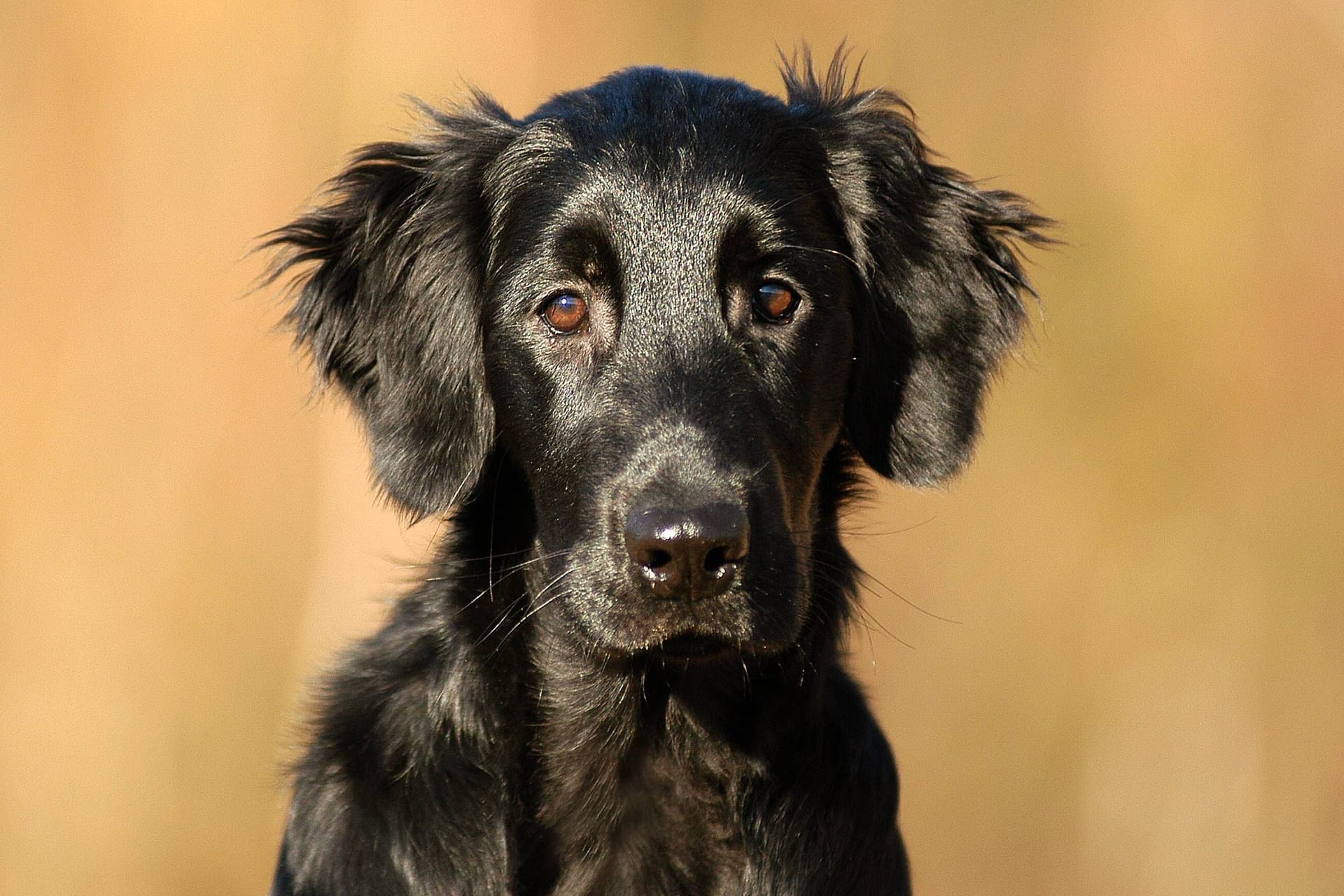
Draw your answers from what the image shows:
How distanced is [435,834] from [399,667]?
→ 1.49 feet

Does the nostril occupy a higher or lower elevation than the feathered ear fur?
lower

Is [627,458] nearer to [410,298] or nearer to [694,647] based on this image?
[694,647]

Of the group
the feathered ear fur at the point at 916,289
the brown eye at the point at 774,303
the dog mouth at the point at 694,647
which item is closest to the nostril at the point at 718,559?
the dog mouth at the point at 694,647

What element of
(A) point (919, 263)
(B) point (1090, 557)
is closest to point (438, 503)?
(A) point (919, 263)

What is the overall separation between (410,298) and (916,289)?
1.33 m

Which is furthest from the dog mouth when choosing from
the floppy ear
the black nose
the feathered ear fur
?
the feathered ear fur

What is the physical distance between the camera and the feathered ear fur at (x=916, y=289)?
387 centimetres

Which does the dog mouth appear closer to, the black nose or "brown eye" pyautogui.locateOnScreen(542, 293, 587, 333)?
the black nose

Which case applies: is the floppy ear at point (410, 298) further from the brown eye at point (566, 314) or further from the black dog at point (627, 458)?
the brown eye at point (566, 314)

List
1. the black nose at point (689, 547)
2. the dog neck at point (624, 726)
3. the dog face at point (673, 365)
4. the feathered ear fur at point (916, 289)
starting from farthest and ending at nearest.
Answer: the feathered ear fur at point (916, 289) → the dog neck at point (624, 726) → the dog face at point (673, 365) → the black nose at point (689, 547)

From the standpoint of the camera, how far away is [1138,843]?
10047mm

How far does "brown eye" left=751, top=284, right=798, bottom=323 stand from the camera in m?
3.58

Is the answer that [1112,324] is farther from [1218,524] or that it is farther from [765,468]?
[765,468]

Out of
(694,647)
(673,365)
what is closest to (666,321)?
(673,365)
